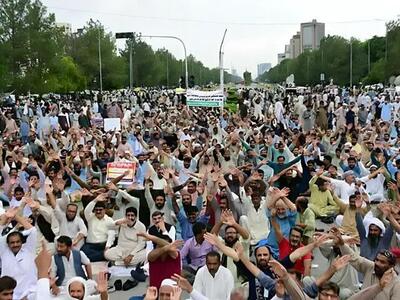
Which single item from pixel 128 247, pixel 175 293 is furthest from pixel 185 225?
pixel 175 293

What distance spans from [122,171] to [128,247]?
3807 millimetres

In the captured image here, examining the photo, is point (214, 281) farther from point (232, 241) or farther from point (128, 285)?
point (128, 285)

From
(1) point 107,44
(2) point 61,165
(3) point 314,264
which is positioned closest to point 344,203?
(3) point 314,264

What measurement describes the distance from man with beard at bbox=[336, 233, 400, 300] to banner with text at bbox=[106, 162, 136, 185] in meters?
6.63

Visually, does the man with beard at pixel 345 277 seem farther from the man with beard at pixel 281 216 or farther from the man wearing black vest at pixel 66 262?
the man wearing black vest at pixel 66 262

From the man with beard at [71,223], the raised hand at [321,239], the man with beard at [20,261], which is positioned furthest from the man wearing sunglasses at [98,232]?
the raised hand at [321,239]

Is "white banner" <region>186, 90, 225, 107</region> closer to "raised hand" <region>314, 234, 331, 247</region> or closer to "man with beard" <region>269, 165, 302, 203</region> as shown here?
"man with beard" <region>269, 165, 302, 203</region>

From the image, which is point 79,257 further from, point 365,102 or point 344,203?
point 365,102

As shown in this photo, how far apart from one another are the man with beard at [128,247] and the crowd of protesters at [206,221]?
14 millimetres

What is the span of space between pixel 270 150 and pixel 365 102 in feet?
58.6

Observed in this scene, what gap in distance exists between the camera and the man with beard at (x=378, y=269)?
598cm

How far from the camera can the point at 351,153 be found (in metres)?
13.9

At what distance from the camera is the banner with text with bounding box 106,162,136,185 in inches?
512

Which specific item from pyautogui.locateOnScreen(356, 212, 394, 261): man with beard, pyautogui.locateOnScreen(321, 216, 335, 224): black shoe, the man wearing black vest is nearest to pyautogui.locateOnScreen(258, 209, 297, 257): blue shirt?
pyautogui.locateOnScreen(356, 212, 394, 261): man with beard
